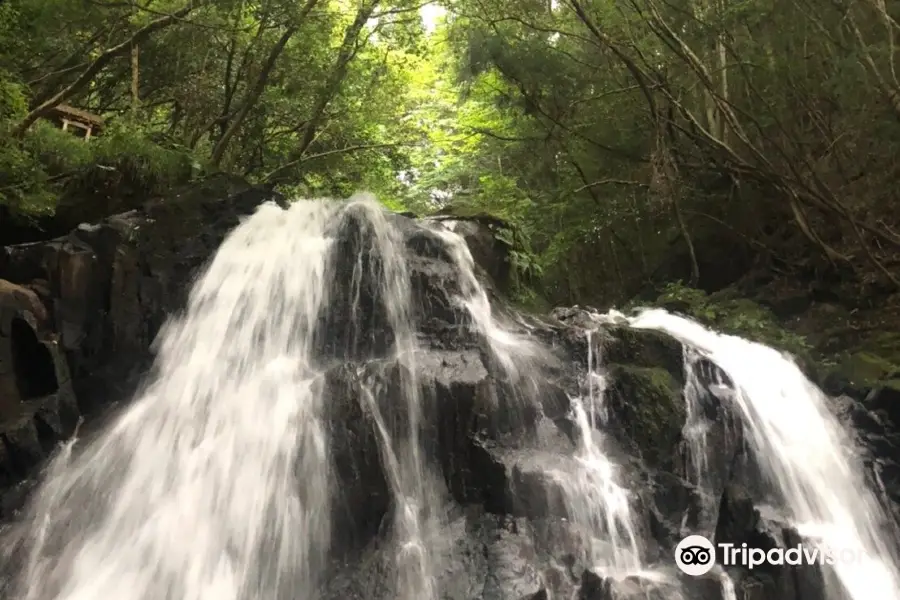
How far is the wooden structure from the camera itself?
10320 mm

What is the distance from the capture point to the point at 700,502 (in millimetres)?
5969

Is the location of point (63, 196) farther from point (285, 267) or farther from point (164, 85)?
point (164, 85)

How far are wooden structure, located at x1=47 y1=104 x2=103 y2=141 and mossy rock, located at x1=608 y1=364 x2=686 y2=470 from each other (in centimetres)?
918

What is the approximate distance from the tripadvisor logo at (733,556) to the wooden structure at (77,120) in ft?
34.1

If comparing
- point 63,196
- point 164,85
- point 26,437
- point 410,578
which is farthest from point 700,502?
point 164,85

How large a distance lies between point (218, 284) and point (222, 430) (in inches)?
90.0

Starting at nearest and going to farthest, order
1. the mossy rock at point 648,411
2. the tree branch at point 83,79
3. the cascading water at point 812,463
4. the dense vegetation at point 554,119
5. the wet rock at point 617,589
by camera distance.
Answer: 1. the wet rock at point 617,589
2. the cascading water at point 812,463
3. the mossy rock at point 648,411
4. the tree branch at point 83,79
5. the dense vegetation at point 554,119

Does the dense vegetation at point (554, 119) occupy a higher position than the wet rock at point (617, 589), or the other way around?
the dense vegetation at point (554, 119)

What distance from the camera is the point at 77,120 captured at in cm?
1070

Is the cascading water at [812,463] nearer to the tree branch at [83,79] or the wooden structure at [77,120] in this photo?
the tree branch at [83,79]

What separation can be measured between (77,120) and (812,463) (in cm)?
1195

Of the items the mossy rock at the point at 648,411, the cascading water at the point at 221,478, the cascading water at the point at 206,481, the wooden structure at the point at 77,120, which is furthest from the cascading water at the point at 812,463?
the wooden structure at the point at 77,120

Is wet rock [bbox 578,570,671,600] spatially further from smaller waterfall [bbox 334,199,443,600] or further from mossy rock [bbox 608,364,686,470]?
mossy rock [bbox 608,364,686,470]

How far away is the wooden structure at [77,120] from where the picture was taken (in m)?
10.3
